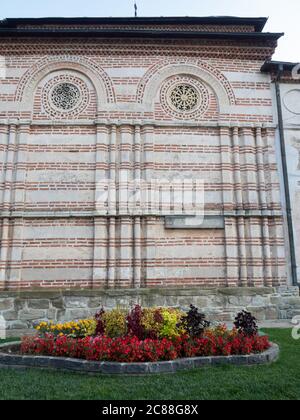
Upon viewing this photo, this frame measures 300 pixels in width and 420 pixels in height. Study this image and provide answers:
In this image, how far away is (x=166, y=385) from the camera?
13.9 feet

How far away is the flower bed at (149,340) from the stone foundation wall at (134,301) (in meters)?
2.51

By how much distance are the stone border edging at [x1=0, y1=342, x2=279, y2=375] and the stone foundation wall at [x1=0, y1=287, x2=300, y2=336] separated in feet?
10.9

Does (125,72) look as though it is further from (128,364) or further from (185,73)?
(128,364)

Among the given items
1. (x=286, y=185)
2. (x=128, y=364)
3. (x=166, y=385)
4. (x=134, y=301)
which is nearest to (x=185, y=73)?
(x=286, y=185)

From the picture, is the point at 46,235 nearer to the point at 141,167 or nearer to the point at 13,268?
the point at 13,268

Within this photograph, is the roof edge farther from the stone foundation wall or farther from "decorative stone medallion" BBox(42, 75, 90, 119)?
the stone foundation wall

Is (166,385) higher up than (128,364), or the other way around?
(128,364)

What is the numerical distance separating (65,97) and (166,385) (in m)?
8.42

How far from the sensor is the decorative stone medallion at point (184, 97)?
1023cm

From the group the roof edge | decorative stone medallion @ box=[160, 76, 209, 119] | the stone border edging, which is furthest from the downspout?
the stone border edging

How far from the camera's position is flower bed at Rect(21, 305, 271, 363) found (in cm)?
496

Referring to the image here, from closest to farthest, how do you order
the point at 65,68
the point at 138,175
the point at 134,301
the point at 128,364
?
A: the point at 128,364
the point at 134,301
the point at 138,175
the point at 65,68

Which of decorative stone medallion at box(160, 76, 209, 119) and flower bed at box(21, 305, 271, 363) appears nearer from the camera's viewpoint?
flower bed at box(21, 305, 271, 363)

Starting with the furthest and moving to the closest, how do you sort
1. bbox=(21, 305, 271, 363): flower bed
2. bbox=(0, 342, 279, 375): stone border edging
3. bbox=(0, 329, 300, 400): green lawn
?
bbox=(21, 305, 271, 363): flower bed
bbox=(0, 342, 279, 375): stone border edging
bbox=(0, 329, 300, 400): green lawn
